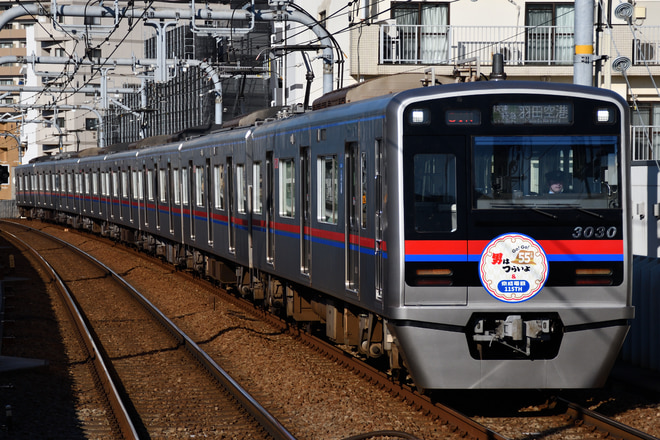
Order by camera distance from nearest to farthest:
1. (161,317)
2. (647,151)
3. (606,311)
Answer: (606,311) < (161,317) < (647,151)

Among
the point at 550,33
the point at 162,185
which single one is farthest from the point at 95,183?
the point at 550,33

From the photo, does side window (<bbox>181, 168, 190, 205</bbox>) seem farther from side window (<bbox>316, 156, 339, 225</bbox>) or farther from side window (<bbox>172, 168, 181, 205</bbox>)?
side window (<bbox>316, 156, 339, 225</bbox>)

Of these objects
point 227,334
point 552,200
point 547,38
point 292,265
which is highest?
point 547,38

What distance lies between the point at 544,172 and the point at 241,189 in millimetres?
8021

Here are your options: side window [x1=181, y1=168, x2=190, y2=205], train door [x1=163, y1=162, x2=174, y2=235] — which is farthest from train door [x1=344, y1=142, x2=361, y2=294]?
train door [x1=163, y1=162, x2=174, y2=235]

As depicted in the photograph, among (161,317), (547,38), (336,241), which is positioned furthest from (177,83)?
(336,241)

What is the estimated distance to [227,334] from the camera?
1338cm

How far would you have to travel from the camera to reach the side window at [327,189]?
10.1 meters

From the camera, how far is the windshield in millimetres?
7957

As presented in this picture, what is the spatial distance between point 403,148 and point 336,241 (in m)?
2.30

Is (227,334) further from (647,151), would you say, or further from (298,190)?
(647,151)

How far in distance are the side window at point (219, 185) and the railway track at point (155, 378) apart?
2107mm

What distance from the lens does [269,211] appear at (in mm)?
13422

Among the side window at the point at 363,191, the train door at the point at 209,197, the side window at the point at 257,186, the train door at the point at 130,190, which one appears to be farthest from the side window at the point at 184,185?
the side window at the point at 363,191
